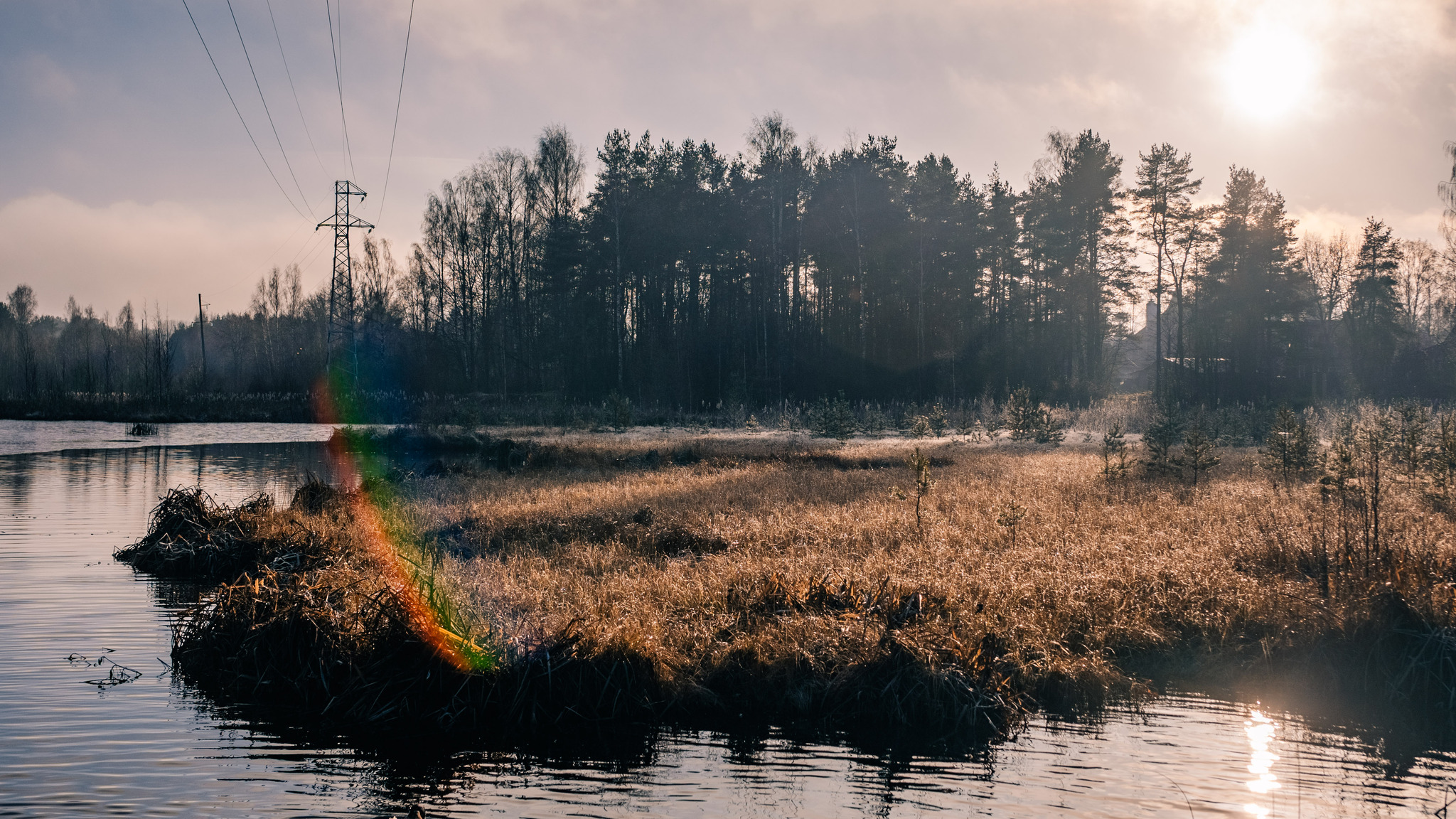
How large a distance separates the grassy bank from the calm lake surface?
45 centimetres

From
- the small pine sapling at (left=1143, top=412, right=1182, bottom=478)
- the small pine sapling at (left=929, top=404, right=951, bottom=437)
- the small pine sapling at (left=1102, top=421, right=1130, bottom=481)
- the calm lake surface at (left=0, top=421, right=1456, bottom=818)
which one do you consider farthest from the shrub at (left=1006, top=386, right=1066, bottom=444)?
the calm lake surface at (left=0, top=421, right=1456, bottom=818)

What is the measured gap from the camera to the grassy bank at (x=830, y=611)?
6.30 meters

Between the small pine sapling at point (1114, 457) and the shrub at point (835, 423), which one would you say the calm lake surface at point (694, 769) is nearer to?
the small pine sapling at point (1114, 457)

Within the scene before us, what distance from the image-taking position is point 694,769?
5410mm

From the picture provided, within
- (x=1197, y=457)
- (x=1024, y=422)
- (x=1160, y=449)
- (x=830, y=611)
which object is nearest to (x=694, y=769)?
(x=830, y=611)

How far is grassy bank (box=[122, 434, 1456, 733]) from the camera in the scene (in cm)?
630

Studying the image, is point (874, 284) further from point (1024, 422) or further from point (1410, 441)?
point (1410, 441)

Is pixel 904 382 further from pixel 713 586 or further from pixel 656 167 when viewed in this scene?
pixel 713 586

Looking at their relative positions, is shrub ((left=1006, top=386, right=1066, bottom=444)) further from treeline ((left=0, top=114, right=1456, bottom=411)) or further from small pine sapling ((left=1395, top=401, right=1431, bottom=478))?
treeline ((left=0, top=114, right=1456, bottom=411))

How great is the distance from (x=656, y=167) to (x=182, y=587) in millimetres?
41925

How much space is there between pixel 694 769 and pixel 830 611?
7.74 feet

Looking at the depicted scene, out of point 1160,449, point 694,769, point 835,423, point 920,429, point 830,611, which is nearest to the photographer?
point 694,769

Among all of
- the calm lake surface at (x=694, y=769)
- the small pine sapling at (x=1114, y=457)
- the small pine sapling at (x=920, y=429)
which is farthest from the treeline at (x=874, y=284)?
the calm lake surface at (x=694, y=769)

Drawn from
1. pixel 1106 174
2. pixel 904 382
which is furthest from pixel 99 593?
pixel 1106 174
